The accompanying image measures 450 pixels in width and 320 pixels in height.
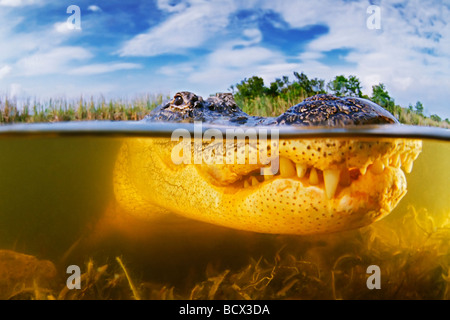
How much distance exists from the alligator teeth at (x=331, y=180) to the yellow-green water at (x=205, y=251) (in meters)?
1.10

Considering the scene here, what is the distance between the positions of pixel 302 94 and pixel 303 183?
4.32 meters

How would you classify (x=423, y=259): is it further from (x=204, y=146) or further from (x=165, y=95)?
(x=165, y=95)

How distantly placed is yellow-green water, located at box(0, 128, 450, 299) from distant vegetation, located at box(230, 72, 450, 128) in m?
0.56

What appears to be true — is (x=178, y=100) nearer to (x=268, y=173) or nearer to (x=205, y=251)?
(x=205, y=251)

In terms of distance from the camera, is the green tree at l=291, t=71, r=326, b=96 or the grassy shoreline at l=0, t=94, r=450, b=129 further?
the green tree at l=291, t=71, r=326, b=96

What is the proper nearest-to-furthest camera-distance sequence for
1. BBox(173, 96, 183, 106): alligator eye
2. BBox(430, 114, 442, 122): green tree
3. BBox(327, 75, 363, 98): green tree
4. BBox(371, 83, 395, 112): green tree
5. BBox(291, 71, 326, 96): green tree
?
BBox(173, 96, 183, 106): alligator eye < BBox(430, 114, 442, 122): green tree < BBox(371, 83, 395, 112): green tree < BBox(327, 75, 363, 98): green tree < BBox(291, 71, 326, 96): green tree

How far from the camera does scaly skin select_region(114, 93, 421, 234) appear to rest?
2562 mm

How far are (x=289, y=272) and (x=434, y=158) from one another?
284 cm

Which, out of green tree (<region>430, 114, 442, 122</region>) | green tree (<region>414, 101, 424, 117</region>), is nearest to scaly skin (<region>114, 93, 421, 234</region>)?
green tree (<region>430, 114, 442, 122</region>)

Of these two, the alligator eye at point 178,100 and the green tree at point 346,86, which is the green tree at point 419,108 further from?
the alligator eye at point 178,100

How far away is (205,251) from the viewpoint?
3680 millimetres

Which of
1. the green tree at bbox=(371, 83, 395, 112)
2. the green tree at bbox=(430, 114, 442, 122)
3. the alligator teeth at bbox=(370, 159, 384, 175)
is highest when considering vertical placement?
Result: the green tree at bbox=(371, 83, 395, 112)

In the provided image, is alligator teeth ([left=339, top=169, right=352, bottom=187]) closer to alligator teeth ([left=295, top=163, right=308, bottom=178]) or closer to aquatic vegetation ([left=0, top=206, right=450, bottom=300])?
alligator teeth ([left=295, top=163, right=308, bottom=178])

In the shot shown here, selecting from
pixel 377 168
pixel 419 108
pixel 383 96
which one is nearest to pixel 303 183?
pixel 377 168
